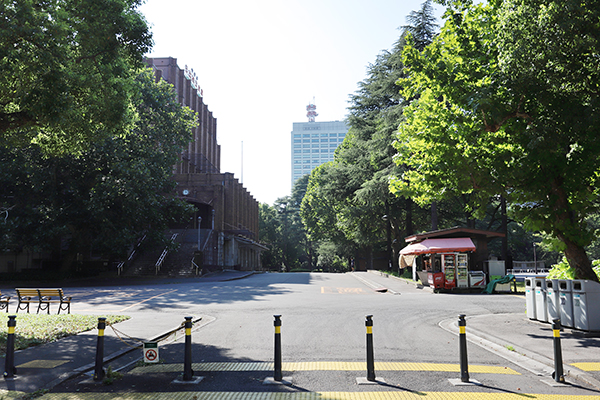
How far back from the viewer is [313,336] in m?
10.6

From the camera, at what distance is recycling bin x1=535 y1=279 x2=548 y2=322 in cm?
Result: 1200

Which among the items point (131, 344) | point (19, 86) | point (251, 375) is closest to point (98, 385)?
point (251, 375)

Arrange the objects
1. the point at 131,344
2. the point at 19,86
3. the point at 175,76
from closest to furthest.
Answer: the point at 131,344 → the point at 19,86 → the point at 175,76

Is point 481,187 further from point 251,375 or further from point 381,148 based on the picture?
point 381,148

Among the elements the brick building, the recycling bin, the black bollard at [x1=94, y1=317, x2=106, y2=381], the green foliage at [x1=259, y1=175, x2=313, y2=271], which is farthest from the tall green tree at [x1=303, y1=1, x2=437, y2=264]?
the green foliage at [x1=259, y1=175, x2=313, y2=271]

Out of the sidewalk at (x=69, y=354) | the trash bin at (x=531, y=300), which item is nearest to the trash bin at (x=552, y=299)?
the trash bin at (x=531, y=300)

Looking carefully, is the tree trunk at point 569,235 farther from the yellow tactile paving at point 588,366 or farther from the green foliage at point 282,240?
the green foliage at point 282,240

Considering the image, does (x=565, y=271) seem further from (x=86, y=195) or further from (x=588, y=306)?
(x=86, y=195)

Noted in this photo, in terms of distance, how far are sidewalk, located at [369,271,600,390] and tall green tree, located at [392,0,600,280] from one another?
7.51 feet

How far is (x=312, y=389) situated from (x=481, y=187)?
819cm

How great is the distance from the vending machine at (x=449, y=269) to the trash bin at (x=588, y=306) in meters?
12.7

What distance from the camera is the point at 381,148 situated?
33438 mm

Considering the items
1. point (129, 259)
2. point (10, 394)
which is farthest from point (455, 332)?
point (129, 259)

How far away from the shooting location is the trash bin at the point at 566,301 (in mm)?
11078
